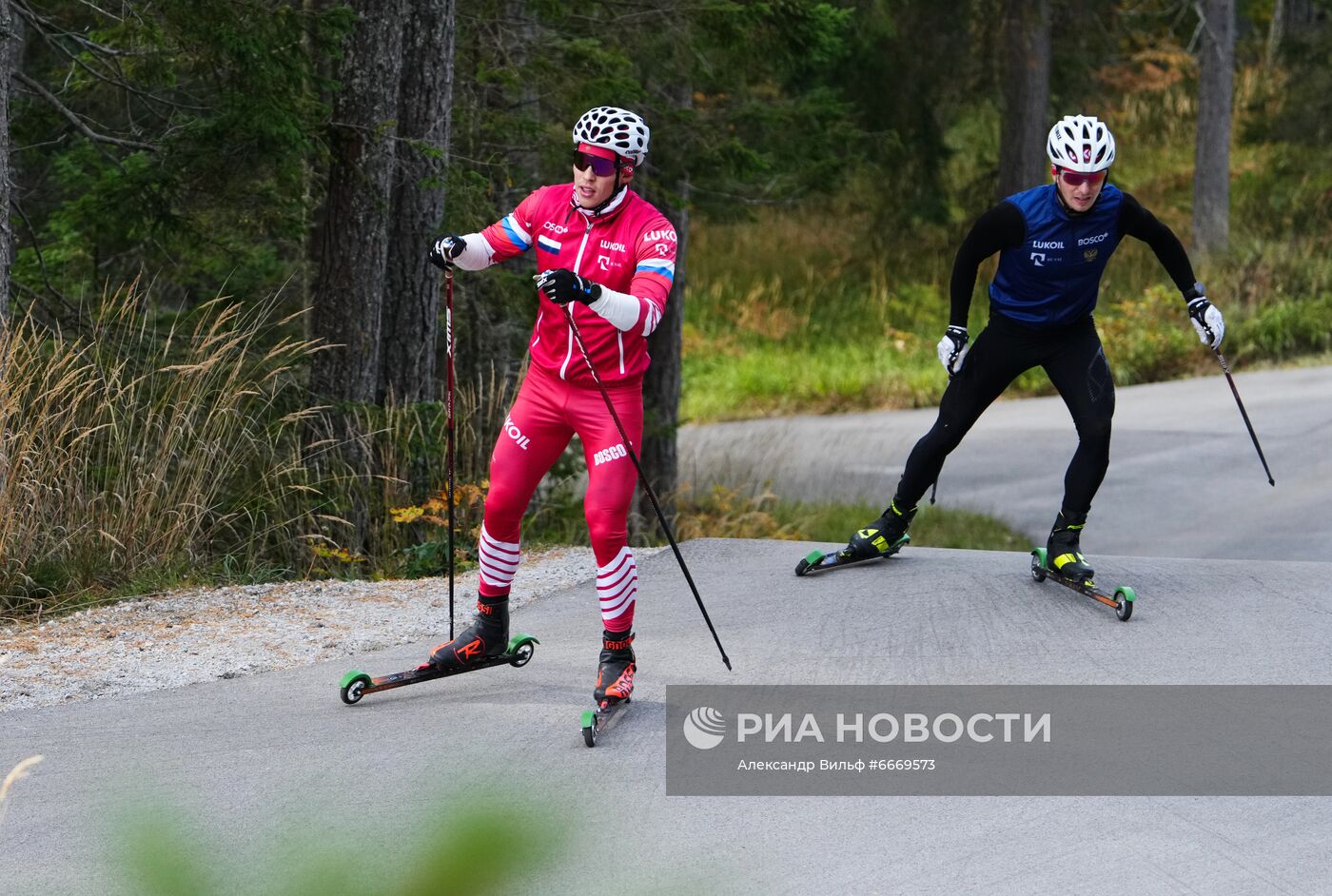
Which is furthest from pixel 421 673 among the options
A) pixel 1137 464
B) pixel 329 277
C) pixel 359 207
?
pixel 1137 464

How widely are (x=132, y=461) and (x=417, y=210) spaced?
109 inches

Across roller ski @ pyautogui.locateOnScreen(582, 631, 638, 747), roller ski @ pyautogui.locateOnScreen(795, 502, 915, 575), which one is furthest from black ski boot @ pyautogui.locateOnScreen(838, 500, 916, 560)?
roller ski @ pyautogui.locateOnScreen(582, 631, 638, 747)

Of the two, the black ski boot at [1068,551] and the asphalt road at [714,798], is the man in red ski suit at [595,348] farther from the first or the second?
the black ski boot at [1068,551]

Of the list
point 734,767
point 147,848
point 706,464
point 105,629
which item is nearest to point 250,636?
point 105,629

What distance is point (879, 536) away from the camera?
8.13 m

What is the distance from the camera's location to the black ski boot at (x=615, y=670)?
551 cm

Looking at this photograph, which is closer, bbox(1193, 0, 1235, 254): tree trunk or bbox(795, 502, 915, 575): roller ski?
bbox(795, 502, 915, 575): roller ski

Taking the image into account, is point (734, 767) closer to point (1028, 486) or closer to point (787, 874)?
point (787, 874)

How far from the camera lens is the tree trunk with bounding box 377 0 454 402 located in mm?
9359

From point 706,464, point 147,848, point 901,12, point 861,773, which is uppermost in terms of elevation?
point 901,12

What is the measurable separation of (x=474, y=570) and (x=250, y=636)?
1.96 m

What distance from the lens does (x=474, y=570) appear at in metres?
8.59

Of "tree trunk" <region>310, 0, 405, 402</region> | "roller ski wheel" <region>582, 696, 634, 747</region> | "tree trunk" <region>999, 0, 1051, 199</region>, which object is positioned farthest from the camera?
"tree trunk" <region>999, 0, 1051, 199</region>

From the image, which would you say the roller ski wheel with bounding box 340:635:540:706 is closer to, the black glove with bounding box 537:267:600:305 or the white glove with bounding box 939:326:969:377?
the black glove with bounding box 537:267:600:305
